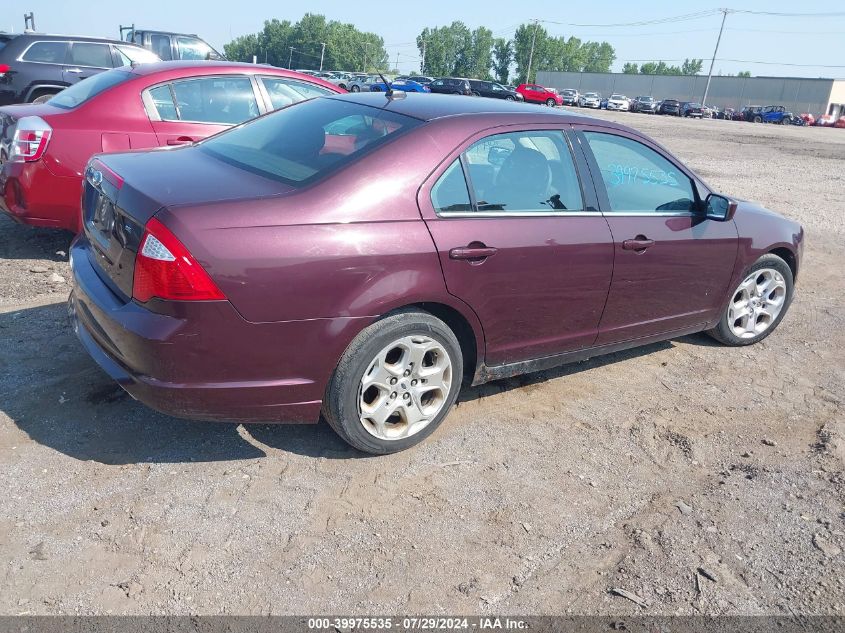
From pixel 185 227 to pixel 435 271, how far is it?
110cm

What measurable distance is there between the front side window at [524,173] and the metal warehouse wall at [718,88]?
77996mm

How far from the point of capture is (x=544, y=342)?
3850 mm

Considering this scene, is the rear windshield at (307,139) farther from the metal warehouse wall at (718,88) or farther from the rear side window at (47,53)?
the metal warehouse wall at (718,88)

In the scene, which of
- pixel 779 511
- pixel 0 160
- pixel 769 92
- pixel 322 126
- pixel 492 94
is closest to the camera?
pixel 779 511

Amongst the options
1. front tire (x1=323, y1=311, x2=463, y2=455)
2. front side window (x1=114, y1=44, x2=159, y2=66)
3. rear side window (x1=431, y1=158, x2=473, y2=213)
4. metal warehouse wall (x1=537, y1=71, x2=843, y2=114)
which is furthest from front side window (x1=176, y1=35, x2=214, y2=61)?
metal warehouse wall (x1=537, y1=71, x2=843, y2=114)

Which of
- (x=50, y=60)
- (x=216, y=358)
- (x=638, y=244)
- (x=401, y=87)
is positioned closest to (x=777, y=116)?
(x=401, y=87)

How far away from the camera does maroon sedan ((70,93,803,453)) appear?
9.30 feet

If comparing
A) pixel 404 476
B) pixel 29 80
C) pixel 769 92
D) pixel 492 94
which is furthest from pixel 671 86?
pixel 404 476

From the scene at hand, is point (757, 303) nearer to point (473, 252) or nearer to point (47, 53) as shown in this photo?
point (473, 252)

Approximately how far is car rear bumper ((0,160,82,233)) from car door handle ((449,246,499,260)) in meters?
3.47

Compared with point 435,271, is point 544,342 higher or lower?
lower

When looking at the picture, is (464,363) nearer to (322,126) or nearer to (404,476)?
(404,476)

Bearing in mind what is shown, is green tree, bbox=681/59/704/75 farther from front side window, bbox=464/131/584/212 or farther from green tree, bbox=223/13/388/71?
front side window, bbox=464/131/584/212

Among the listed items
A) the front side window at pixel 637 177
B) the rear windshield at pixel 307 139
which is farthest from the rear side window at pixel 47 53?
the front side window at pixel 637 177
